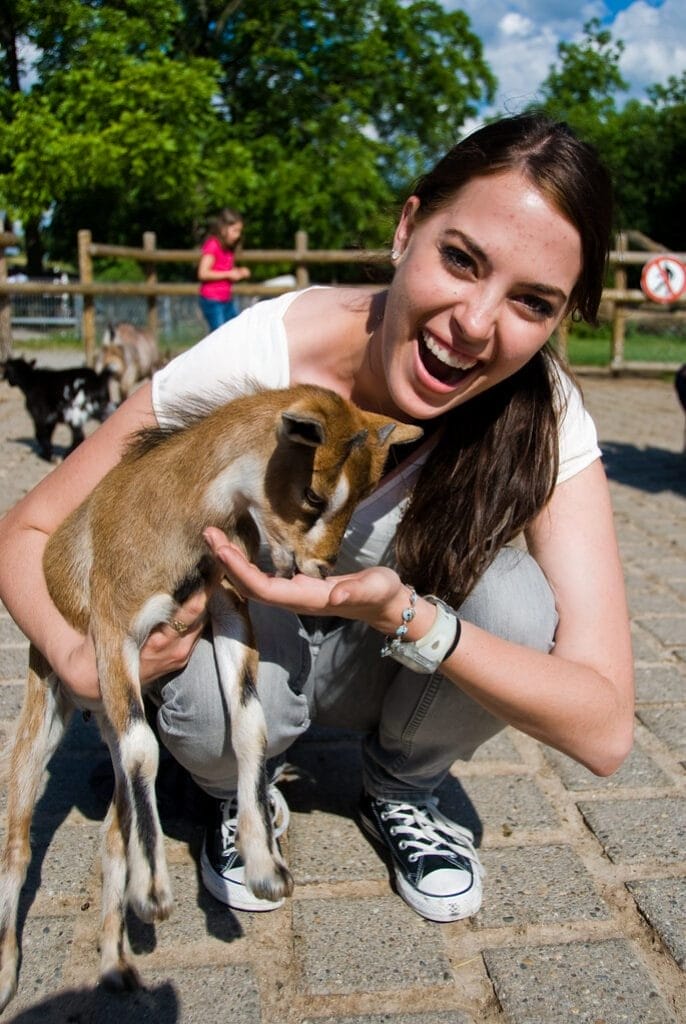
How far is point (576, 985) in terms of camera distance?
2.11 m

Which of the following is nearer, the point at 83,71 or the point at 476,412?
the point at 476,412

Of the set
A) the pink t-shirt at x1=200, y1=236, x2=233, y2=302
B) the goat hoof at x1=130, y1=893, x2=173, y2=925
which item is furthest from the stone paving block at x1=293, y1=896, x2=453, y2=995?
the pink t-shirt at x1=200, y1=236, x2=233, y2=302

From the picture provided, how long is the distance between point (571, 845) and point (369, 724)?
65cm

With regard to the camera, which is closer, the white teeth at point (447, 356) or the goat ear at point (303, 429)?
the goat ear at point (303, 429)

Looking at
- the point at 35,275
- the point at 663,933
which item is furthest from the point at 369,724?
the point at 35,275

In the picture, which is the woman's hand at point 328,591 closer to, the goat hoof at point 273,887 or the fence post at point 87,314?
the goat hoof at point 273,887

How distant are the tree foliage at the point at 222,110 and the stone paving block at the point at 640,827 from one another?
21.6 m

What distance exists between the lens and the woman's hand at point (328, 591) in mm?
1993

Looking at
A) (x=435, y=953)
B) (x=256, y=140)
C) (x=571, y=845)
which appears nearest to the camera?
(x=435, y=953)

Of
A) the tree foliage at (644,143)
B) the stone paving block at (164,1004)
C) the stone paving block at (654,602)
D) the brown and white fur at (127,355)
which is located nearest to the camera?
the stone paving block at (164,1004)

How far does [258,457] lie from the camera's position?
2258mm

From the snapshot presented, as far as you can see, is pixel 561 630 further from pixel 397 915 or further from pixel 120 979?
pixel 120 979

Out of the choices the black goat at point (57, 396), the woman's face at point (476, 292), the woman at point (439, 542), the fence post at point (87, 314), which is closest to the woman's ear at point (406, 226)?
the woman at point (439, 542)

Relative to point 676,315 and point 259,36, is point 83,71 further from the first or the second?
point 676,315
